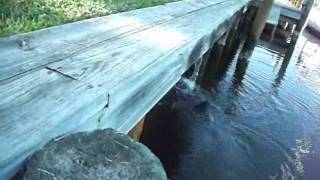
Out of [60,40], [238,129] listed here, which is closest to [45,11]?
[60,40]

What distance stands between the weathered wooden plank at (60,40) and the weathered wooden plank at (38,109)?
0.52ft

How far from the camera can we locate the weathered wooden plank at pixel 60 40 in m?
2.39

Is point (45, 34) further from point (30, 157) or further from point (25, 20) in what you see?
point (30, 157)

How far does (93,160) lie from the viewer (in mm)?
1580

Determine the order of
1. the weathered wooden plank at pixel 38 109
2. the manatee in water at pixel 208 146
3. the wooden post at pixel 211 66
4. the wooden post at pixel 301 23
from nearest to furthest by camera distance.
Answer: the weathered wooden plank at pixel 38 109 → the manatee in water at pixel 208 146 → the wooden post at pixel 211 66 → the wooden post at pixel 301 23

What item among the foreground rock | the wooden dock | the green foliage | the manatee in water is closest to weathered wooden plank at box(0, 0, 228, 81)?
the wooden dock

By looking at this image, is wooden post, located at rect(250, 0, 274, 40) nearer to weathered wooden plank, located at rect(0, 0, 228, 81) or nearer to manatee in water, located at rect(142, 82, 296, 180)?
manatee in water, located at rect(142, 82, 296, 180)

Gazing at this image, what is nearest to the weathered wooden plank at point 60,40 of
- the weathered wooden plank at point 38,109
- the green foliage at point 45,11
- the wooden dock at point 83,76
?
the wooden dock at point 83,76

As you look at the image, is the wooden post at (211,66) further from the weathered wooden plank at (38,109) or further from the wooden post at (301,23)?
the weathered wooden plank at (38,109)

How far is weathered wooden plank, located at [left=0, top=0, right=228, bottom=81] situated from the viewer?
7.86 feet

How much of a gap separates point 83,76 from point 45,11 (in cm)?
193

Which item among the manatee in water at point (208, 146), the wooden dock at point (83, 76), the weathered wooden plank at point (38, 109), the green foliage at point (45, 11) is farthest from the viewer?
the manatee in water at point (208, 146)

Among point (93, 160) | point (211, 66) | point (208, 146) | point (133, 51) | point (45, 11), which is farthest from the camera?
point (211, 66)

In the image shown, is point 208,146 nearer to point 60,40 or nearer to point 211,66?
point 60,40
